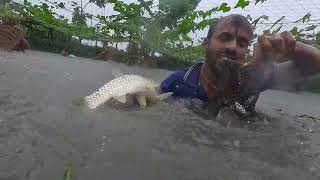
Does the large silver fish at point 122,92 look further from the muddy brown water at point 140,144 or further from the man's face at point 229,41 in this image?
the man's face at point 229,41

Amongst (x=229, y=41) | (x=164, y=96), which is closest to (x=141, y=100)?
(x=164, y=96)

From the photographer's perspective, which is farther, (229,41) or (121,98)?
(229,41)

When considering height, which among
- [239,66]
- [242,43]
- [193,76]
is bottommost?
[193,76]

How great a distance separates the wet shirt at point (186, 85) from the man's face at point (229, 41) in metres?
0.24

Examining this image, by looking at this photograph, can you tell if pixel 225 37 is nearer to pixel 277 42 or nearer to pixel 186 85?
pixel 186 85

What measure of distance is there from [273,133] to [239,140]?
0.39 meters

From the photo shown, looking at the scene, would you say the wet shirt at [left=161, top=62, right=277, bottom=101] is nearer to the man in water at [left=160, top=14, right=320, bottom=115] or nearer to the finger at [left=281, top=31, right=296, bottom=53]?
the man in water at [left=160, top=14, right=320, bottom=115]

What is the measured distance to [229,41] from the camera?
2787 mm

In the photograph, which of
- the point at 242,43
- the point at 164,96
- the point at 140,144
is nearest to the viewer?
the point at 140,144

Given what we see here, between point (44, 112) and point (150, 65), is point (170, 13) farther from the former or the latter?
point (44, 112)

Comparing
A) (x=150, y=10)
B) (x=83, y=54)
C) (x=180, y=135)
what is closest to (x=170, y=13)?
(x=150, y=10)

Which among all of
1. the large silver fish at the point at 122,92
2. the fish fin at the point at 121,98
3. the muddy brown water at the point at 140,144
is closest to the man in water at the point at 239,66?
the muddy brown water at the point at 140,144

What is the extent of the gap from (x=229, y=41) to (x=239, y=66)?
45cm

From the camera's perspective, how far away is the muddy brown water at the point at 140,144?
1355 mm
